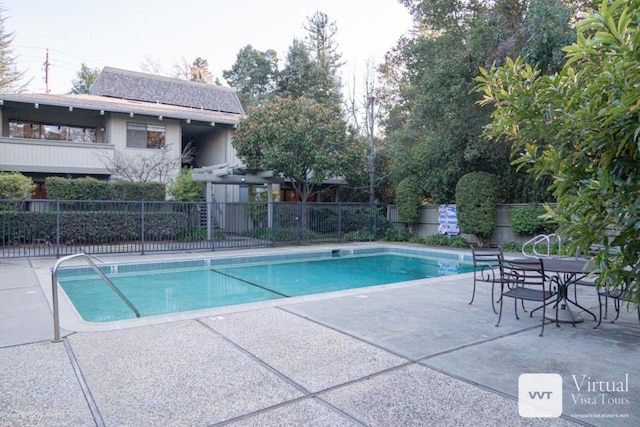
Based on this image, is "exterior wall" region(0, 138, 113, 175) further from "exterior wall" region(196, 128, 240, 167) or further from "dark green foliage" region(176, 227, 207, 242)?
"exterior wall" region(196, 128, 240, 167)

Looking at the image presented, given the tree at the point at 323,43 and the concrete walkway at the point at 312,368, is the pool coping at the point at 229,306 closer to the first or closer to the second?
the concrete walkway at the point at 312,368

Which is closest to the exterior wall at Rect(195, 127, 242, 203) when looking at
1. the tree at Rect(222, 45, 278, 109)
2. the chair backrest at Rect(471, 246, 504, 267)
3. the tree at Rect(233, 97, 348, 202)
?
the tree at Rect(233, 97, 348, 202)

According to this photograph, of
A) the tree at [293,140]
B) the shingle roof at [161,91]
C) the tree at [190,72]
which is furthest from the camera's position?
the tree at [190,72]

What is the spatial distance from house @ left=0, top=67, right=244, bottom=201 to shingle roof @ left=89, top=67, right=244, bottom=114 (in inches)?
1.7

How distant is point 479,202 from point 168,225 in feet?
35.2

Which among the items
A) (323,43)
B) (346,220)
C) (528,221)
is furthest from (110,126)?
(323,43)

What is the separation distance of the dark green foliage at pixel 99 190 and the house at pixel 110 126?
2.33 meters

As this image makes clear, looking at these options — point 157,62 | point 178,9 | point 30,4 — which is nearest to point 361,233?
point 178,9

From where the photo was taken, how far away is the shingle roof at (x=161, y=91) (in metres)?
19.0

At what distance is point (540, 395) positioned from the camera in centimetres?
307

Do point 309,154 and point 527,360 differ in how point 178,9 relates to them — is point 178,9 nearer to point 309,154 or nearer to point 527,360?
point 309,154

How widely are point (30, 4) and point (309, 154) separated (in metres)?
13.8

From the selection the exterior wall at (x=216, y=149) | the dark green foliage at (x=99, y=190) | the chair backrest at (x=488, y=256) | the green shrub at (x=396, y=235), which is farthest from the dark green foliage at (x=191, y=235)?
the chair backrest at (x=488, y=256)

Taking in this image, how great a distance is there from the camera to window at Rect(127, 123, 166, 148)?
1672 cm
